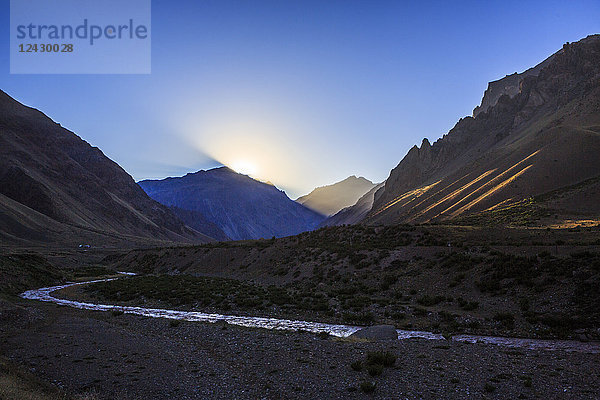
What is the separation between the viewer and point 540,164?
242ft

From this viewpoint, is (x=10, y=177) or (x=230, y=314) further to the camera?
(x=10, y=177)

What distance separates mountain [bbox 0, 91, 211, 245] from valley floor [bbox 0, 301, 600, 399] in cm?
11693

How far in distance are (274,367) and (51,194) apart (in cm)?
16810

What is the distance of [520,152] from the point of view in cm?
8831

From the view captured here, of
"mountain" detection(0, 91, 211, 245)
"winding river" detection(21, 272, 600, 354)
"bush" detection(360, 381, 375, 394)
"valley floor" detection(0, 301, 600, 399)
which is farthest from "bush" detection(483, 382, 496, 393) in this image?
"mountain" detection(0, 91, 211, 245)

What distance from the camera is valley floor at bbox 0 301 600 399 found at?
11953mm

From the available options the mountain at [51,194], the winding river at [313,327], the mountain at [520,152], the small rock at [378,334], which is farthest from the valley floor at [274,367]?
the mountain at [51,194]

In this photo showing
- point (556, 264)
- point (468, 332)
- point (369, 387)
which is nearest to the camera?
point (369, 387)

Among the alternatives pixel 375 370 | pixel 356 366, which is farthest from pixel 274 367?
pixel 375 370

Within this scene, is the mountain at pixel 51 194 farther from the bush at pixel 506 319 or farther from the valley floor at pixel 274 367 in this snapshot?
the bush at pixel 506 319

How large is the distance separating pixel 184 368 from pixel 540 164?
276 feet

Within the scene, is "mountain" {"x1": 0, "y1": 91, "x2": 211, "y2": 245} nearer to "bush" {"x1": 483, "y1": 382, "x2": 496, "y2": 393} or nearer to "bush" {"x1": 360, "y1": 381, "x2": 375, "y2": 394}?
"bush" {"x1": 360, "y1": 381, "x2": 375, "y2": 394}

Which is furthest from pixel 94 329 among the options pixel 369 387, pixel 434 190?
pixel 434 190

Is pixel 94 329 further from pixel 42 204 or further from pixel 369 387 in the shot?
pixel 42 204
